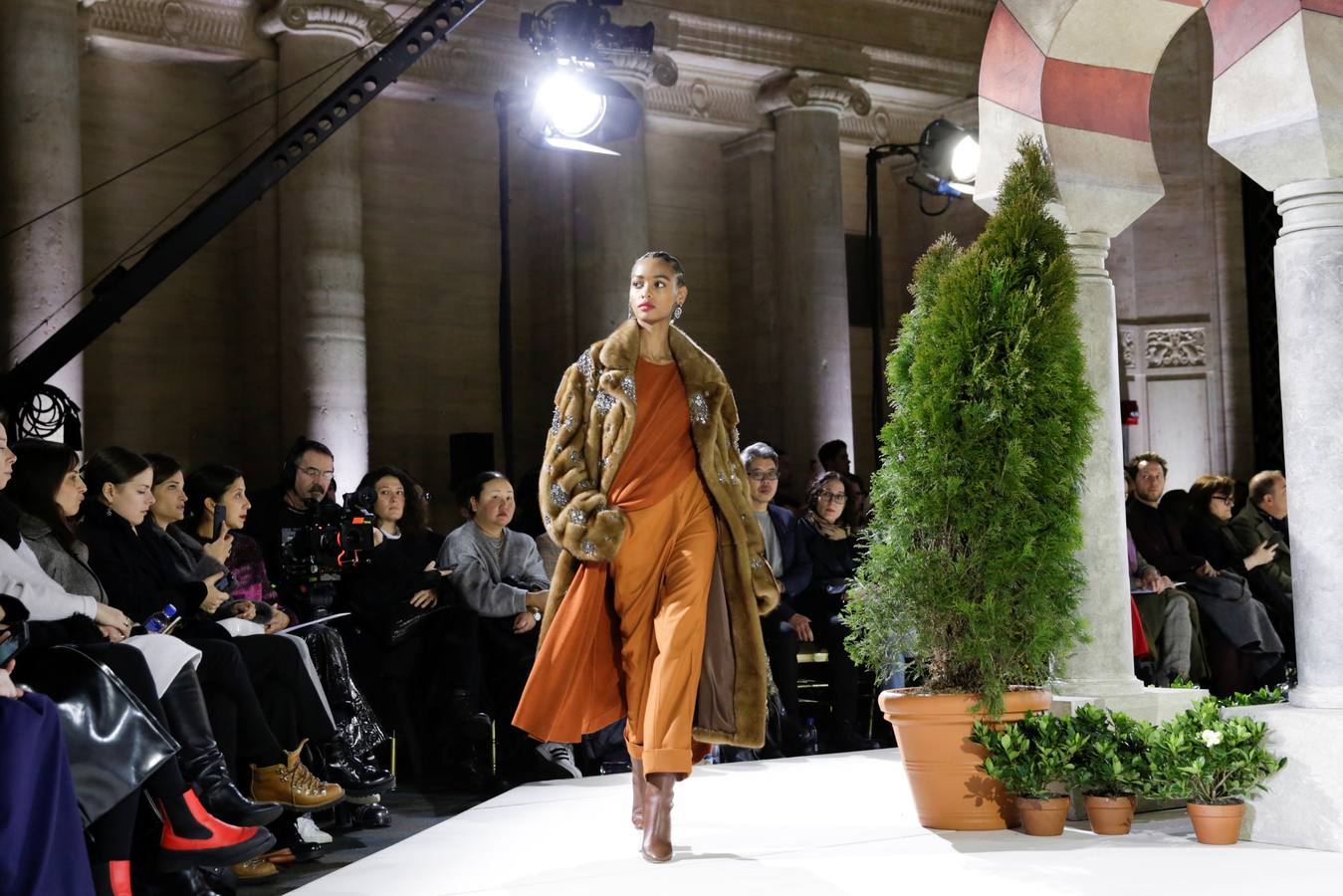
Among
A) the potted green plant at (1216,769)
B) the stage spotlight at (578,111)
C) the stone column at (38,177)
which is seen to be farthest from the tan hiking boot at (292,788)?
the stage spotlight at (578,111)

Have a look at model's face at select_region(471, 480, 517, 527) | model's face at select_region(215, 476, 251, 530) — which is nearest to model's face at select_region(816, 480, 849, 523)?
model's face at select_region(471, 480, 517, 527)

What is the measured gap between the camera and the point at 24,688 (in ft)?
13.1

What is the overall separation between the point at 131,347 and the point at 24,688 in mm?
8001

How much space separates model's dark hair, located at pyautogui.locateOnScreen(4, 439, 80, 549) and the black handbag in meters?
0.81

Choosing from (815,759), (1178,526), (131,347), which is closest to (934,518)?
(815,759)

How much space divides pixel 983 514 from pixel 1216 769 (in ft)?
3.49

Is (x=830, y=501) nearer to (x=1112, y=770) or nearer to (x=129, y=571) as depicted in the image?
(x=1112, y=770)

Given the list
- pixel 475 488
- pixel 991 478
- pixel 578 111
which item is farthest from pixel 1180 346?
pixel 991 478

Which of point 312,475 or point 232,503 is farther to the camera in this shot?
point 312,475

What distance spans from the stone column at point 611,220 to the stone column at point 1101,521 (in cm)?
647

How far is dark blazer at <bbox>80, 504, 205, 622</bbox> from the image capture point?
207 inches

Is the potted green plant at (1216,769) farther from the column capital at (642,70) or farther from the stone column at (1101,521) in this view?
the column capital at (642,70)

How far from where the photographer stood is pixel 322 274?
10.8m

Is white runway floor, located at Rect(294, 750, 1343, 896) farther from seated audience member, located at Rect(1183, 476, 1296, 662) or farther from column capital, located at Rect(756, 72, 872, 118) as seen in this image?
column capital, located at Rect(756, 72, 872, 118)
